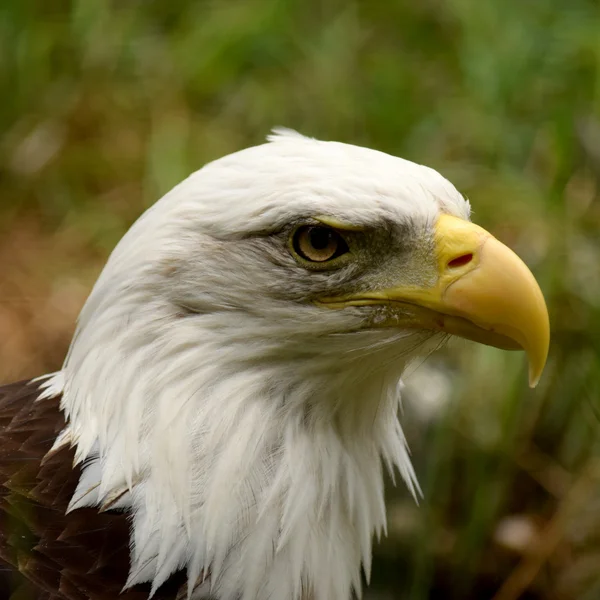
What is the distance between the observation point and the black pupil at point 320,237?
6.19ft

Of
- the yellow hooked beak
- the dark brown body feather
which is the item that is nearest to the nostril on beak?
the yellow hooked beak

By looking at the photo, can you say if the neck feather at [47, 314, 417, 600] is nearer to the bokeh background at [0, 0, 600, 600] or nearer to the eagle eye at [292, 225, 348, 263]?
the eagle eye at [292, 225, 348, 263]

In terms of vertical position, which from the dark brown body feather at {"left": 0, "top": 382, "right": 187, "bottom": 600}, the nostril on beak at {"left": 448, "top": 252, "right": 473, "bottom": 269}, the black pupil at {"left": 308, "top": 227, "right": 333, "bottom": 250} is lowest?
the dark brown body feather at {"left": 0, "top": 382, "right": 187, "bottom": 600}

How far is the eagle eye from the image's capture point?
189cm

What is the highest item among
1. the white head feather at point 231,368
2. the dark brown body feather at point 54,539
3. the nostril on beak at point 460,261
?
the nostril on beak at point 460,261

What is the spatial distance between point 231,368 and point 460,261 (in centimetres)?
46

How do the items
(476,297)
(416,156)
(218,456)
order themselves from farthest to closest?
(416,156), (218,456), (476,297)

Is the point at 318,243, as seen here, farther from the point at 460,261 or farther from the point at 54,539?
the point at 54,539

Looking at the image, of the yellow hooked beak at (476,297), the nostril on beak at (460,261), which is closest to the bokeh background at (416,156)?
the yellow hooked beak at (476,297)

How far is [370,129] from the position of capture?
4160 mm

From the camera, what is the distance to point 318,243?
6.24ft

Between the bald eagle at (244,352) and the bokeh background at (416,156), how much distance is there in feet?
2.55

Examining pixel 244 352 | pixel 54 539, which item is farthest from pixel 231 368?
pixel 54 539

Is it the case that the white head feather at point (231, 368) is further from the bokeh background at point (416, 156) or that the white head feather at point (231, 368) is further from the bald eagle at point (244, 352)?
the bokeh background at point (416, 156)
